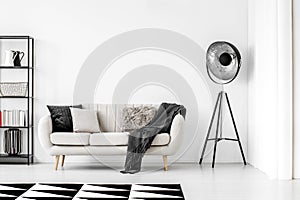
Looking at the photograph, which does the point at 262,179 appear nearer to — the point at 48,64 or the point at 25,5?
the point at 48,64

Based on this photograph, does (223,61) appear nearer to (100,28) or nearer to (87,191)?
(100,28)

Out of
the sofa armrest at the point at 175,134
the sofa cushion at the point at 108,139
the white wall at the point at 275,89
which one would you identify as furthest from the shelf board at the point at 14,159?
the white wall at the point at 275,89

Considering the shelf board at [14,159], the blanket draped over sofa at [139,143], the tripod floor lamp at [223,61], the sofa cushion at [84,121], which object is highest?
the tripod floor lamp at [223,61]

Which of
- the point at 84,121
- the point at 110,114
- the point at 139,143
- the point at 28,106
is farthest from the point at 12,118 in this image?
the point at 139,143

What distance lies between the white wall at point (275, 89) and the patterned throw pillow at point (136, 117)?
1394 mm

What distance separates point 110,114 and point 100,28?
1205 millimetres

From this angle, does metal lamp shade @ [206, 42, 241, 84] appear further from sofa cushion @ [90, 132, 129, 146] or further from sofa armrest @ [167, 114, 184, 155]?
sofa cushion @ [90, 132, 129, 146]

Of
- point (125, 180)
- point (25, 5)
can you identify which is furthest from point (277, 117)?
point (25, 5)

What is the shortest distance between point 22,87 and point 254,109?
3034 millimetres

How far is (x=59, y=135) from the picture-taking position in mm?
7062

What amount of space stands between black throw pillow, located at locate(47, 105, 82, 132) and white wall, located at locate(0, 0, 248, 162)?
54 centimetres

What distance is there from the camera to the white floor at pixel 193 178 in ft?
17.5

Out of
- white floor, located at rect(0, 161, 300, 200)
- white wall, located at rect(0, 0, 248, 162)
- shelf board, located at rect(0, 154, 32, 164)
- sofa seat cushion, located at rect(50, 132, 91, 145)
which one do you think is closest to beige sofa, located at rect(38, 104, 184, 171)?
sofa seat cushion, located at rect(50, 132, 91, 145)

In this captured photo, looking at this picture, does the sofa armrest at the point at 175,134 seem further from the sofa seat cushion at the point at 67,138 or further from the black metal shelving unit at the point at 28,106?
the black metal shelving unit at the point at 28,106
